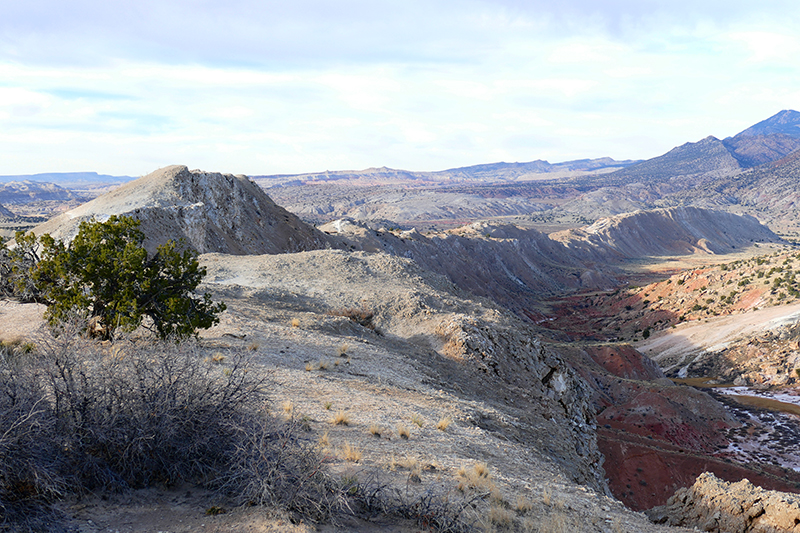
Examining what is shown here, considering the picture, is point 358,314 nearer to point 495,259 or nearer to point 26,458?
point 26,458

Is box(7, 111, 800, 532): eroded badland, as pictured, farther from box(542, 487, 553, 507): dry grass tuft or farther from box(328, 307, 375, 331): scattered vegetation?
box(328, 307, 375, 331): scattered vegetation

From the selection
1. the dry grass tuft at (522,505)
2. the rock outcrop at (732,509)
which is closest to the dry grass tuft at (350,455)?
the dry grass tuft at (522,505)

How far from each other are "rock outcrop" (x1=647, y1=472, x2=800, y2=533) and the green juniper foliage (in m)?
11.7

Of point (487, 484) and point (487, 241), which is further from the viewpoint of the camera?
point (487, 241)

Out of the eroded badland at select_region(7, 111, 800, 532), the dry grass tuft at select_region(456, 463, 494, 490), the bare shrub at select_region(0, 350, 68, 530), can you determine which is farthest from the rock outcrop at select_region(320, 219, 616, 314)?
the bare shrub at select_region(0, 350, 68, 530)

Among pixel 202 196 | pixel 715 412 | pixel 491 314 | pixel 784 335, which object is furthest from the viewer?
pixel 202 196

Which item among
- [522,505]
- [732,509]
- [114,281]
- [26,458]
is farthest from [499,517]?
[114,281]

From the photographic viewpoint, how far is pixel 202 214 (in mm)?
37688

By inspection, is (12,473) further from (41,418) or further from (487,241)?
(487,241)

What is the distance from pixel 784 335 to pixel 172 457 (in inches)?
1723

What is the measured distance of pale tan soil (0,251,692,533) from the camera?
5.50 metres

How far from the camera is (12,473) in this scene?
183 inches

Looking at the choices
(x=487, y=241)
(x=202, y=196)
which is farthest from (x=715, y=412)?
(x=487, y=241)

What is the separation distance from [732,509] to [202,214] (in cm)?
3686
